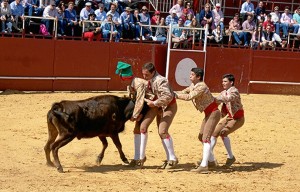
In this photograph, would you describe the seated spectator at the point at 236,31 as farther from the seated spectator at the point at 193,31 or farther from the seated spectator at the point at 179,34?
the seated spectator at the point at 179,34

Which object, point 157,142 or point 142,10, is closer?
point 157,142

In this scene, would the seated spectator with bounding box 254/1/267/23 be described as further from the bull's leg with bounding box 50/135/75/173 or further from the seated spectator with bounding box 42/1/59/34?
the bull's leg with bounding box 50/135/75/173

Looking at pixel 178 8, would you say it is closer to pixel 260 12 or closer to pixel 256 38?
pixel 256 38

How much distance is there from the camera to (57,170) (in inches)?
410

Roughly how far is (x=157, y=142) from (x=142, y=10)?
8518 mm

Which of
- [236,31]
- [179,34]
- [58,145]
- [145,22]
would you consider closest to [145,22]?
[145,22]

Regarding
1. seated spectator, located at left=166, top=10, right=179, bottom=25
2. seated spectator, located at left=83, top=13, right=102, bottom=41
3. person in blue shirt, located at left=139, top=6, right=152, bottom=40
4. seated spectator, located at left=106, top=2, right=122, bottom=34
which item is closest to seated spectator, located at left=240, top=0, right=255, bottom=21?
seated spectator, located at left=166, top=10, right=179, bottom=25

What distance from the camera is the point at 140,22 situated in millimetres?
21078

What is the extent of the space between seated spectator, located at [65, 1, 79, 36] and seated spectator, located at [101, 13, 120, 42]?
2.36 ft

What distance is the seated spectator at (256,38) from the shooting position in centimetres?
2230

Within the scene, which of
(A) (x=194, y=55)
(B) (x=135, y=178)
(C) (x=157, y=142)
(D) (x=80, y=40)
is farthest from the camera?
(A) (x=194, y=55)

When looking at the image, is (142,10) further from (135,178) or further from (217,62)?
(135,178)

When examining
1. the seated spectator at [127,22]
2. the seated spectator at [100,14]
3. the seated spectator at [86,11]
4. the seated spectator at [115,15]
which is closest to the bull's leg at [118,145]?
the seated spectator at [86,11]

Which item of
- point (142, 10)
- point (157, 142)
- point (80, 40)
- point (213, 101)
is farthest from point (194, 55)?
point (213, 101)
